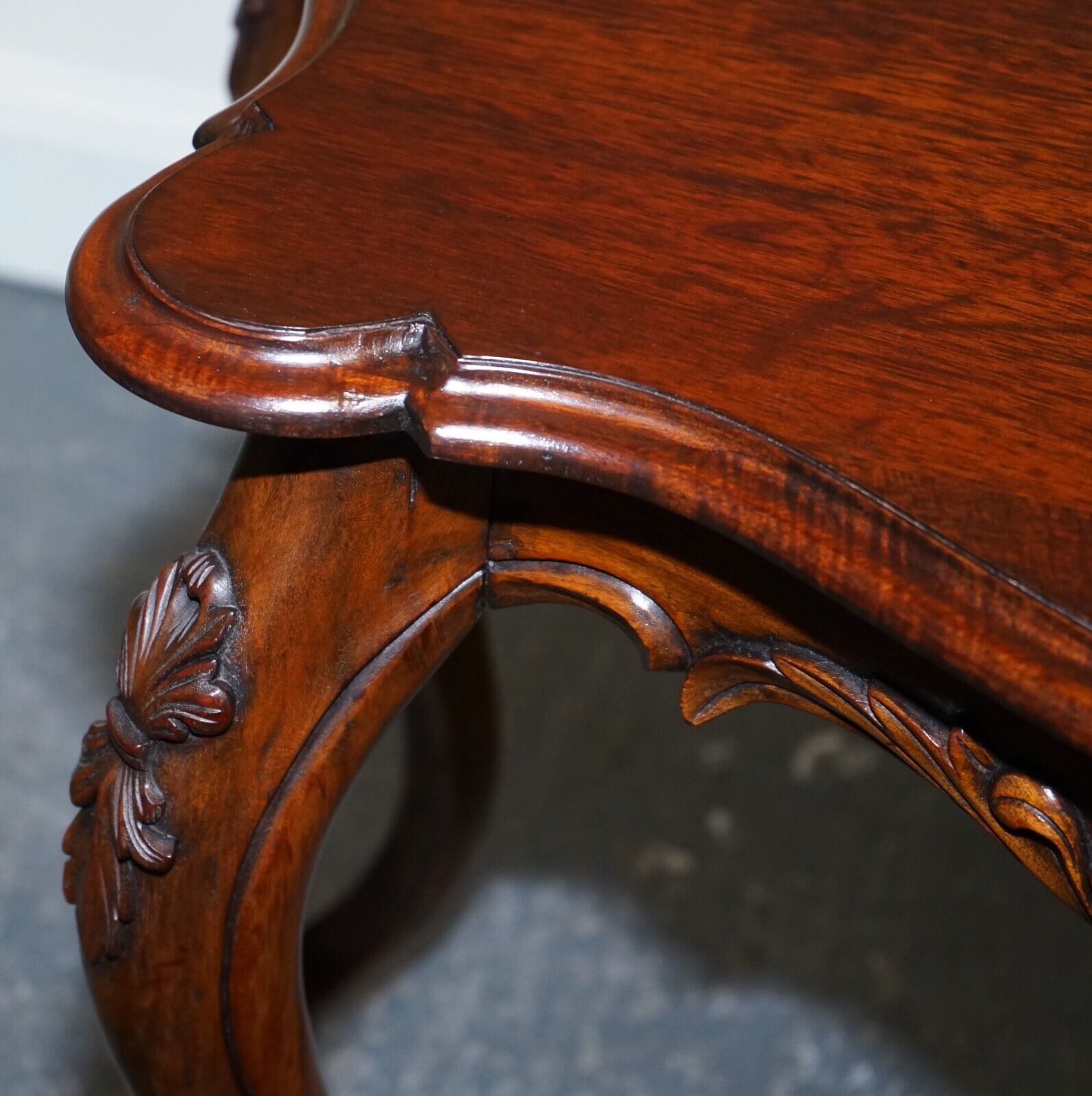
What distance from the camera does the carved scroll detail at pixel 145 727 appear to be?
1.43ft

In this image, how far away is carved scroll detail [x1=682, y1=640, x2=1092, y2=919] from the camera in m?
0.38

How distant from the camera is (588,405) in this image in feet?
1.21

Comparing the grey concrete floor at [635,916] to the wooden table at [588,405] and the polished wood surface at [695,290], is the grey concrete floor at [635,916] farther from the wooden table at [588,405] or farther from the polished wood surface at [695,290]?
the polished wood surface at [695,290]

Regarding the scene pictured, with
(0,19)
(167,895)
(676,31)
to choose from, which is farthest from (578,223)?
(0,19)

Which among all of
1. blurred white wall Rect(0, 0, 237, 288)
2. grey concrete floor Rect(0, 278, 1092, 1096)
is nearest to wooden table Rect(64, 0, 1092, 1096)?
grey concrete floor Rect(0, 278, 1092, 1096)

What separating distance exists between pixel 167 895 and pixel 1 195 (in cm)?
137

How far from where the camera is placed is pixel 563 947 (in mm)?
1031

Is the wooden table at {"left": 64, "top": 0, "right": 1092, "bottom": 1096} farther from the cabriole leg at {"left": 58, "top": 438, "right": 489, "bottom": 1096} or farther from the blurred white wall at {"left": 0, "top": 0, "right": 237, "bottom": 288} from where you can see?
the blurred white wall at {"left": 0, "top": 0, "right": 237, "bottom": 288}

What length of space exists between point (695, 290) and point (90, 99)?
1.37 m

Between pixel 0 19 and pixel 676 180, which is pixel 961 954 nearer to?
pixel 676 180

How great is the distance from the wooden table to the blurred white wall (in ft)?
3.51

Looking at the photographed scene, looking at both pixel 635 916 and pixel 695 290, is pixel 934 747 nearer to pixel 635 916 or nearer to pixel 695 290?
pixel 695 290

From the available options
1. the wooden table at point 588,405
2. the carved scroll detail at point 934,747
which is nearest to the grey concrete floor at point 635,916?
the wooden table at point 588,405

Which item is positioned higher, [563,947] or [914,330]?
[914,330]
